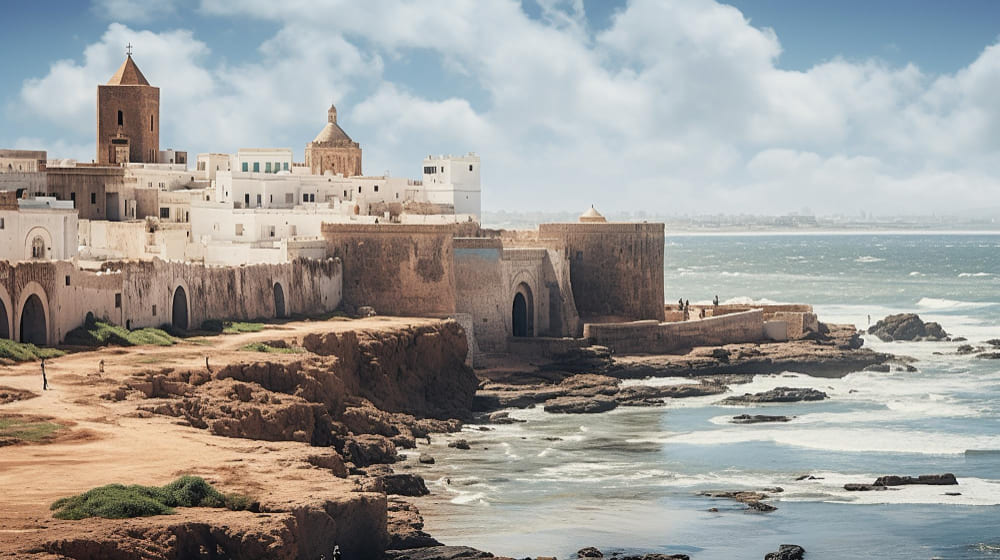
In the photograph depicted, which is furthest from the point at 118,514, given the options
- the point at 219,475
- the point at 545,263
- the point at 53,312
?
the point at 545,263

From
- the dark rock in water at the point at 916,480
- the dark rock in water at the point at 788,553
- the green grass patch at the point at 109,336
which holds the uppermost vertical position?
the green grass patch at the point at 109,336

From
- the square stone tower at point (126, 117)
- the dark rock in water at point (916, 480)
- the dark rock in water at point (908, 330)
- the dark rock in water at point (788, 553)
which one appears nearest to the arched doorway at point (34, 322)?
the dark rock in water at point (788, 553)

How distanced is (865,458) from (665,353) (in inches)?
675

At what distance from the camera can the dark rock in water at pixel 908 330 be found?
69375 mm

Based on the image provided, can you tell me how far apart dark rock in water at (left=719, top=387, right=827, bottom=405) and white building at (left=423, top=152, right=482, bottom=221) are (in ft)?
69.0

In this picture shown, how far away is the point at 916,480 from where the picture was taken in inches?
1390

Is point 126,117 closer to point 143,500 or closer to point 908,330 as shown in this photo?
point 908,330

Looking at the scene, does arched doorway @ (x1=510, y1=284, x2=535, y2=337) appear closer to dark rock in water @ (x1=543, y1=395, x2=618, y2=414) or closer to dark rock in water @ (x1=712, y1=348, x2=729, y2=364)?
dark rock in water @ (x1=712, y1=348, x2=729, y2=364)

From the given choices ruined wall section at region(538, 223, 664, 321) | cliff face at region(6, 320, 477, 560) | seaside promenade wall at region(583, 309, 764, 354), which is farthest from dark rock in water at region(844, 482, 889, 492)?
ruined wall section at region(538, 223, 664, 321)

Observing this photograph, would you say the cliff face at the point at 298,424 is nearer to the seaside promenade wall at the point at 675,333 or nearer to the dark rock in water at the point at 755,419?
the dark rock in water at the point at 755,419

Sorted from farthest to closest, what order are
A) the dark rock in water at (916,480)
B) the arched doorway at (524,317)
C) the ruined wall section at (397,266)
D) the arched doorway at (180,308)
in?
the arched doorway at (524,317)
the ruined wall section at (397,266)
the arched doorway at (180,308)
the dark rock in water at (916,480)

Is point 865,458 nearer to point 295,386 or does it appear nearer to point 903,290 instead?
point 295,386

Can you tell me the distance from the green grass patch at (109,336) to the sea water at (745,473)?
679 cm

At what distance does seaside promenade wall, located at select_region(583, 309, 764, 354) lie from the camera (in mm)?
54656
